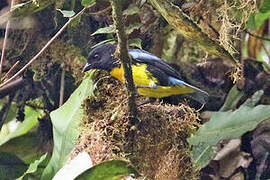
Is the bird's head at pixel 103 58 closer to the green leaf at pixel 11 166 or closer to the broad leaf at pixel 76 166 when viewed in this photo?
the broad leaf at pixel 76 166

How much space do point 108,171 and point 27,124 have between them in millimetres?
1626

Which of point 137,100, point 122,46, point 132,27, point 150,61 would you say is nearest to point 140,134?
point 137,100

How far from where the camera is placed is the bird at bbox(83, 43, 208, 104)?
7.95 ft

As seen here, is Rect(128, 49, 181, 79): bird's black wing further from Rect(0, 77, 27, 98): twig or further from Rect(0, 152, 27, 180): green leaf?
Rect(0, 77, 27, 98): twig

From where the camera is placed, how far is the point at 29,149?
3209 mm

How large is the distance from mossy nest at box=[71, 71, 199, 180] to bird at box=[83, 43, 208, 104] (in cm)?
8

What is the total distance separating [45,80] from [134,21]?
2.25 ft

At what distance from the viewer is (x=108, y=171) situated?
5.86 feet

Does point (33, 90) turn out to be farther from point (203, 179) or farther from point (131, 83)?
point (131, 83)

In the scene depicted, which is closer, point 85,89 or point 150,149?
point 150,149

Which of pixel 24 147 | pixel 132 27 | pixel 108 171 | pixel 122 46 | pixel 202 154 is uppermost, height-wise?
pixel 122 46

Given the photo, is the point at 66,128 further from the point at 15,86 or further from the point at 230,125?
the point at 15,86

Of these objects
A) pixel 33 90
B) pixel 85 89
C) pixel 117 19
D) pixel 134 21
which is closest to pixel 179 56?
pixel 134 21

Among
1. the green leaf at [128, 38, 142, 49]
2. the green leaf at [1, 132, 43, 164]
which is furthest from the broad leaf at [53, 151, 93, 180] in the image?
the green leaf at [1, 132, 43, 164]
